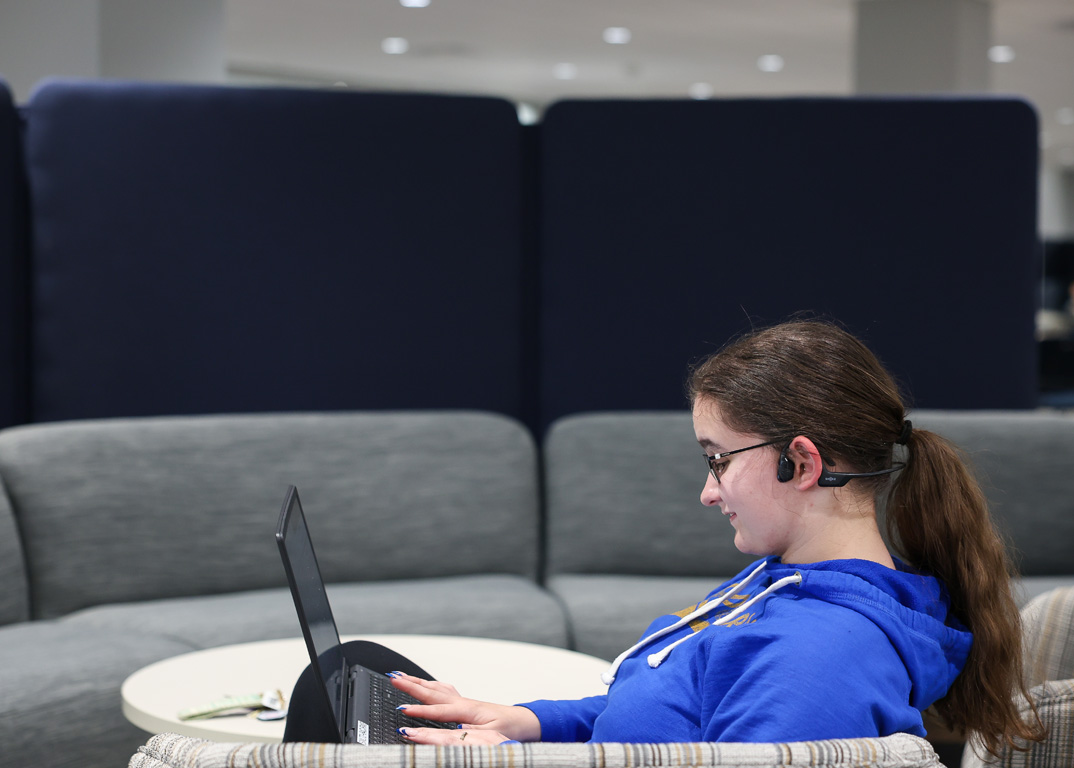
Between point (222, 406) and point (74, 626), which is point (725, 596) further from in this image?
point (222, 406)

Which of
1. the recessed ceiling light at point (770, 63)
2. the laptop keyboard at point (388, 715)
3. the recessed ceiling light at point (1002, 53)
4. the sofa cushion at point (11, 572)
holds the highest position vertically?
the recessed ceiling light at point (770, 63)

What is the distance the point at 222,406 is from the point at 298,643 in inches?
58.6

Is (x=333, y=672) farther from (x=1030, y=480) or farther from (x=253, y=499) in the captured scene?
(x=1030, y=480)

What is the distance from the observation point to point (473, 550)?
3.18 meters

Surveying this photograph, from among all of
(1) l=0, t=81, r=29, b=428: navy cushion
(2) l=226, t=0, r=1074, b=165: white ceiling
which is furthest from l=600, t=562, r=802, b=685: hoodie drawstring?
(2) l=226, t=0, r=1074, b=165: white ceiling

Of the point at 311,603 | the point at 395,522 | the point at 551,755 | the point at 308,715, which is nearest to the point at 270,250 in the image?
the point at 395,522

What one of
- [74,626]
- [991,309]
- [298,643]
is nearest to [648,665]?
[298,643]

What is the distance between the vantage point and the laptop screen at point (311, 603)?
1.07 m

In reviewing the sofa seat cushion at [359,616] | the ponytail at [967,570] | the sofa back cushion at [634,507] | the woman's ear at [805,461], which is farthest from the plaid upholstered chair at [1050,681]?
the sofa back cushion at [634,507]

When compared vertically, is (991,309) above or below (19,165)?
below

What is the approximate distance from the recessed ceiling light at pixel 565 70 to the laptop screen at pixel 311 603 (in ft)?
27.8

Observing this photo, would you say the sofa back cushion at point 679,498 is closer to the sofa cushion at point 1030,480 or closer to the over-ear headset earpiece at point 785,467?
the sofa cushion at point 1030,480

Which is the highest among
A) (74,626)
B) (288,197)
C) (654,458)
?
(288,197)

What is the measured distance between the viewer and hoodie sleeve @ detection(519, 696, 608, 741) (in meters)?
1.32
